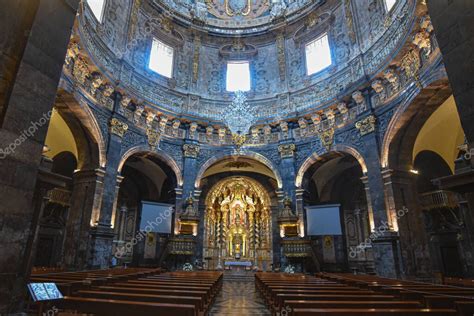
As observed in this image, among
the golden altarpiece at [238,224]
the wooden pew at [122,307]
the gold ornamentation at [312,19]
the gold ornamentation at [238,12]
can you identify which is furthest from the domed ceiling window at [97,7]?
the wooden pew at [122,307]

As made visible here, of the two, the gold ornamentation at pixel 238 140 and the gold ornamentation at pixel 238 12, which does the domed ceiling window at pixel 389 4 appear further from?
the gold ornamentation at pixel 238 12

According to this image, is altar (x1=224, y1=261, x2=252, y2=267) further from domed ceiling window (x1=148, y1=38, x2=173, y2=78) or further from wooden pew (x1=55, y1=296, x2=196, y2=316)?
wooden pew (x1=55, y1=296, x2=196, y2=316)

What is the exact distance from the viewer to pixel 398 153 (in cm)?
1187

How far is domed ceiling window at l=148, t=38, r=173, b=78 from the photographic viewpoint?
16922 millimetres

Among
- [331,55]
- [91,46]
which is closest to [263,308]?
[91,46]

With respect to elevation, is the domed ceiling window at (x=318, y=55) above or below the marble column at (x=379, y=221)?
above

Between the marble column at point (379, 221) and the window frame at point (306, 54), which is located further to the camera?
the window frame at point (306, 54)

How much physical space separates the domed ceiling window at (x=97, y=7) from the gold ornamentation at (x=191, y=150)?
24.2ft

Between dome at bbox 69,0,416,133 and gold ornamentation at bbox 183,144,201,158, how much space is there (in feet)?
4.86

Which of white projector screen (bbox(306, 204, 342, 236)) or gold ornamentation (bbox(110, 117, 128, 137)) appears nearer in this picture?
gold ornamentation (bbox(110, 117, 128, 137))

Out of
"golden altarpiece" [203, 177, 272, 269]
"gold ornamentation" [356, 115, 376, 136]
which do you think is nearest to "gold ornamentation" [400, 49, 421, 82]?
"gold ornamentation" [356, 115, 376, 136]

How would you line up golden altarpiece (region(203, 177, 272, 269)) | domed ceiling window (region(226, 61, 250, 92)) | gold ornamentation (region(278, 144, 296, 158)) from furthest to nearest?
golden altarpiece (region(203, 177, 272, 269)), domed ceiling window (region(226, 61, 250, 92)), gold ornamentation (region(278, 144, 296, 158))

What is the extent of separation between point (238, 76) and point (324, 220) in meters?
10.7

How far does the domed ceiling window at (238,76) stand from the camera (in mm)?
18750
